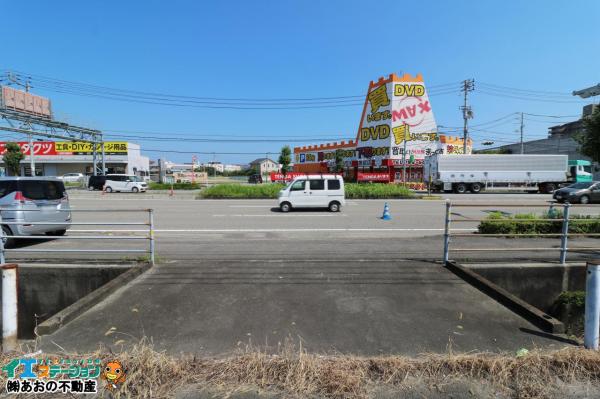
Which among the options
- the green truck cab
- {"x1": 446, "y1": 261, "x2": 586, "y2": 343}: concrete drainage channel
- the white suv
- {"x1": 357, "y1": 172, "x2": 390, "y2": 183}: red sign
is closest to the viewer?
{"x1": 446, "y1": 261, "x2": 586, "y2": 343}: concrete drainage channel

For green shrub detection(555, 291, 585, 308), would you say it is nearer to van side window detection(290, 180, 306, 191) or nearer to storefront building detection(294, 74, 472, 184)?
van side window detection(290, 180, 306, 191)

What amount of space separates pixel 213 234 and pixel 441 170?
2483 centimetres

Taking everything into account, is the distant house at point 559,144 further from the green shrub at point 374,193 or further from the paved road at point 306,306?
the paved road at point 306,306

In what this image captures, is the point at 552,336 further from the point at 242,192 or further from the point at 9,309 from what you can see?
the point at 242,192

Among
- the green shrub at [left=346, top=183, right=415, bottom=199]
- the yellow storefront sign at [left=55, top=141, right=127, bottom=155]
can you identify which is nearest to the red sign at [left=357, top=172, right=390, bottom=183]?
the green shrub at [left=346, top=183, right=415, bottom=199]

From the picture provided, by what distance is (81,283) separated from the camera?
518cm

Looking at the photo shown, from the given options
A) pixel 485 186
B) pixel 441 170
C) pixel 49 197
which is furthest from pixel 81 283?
pixel 485 186

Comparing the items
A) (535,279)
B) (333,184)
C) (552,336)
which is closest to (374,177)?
(333,184)

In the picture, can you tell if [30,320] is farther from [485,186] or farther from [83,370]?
[485,186]

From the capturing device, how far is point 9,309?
3100 millimetres

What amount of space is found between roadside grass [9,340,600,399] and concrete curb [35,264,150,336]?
1.53ft

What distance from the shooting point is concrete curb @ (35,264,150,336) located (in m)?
3.28

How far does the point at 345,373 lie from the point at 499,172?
3170 centimetres

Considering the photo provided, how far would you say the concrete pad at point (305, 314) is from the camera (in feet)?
10.2
